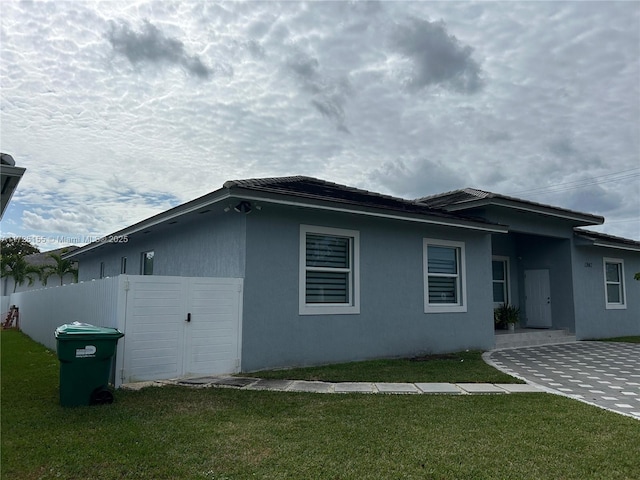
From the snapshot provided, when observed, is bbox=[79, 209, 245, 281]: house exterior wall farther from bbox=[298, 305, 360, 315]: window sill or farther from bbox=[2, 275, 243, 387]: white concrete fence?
bbox=[298, 305, 360, 315]: window sill

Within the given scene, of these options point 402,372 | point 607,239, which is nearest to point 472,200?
point 402,372

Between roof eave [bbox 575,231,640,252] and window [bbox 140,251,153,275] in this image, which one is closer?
window [bbox 140,251,153,275]

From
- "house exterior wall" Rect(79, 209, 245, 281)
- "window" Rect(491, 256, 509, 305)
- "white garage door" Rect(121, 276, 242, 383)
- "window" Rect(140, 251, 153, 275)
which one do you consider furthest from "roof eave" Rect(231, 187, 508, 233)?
"window" Rect(140, 251, 153, 275)

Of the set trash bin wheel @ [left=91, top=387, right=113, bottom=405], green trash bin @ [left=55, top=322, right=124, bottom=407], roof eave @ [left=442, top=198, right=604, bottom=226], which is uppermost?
roof eave @ [left=442, top=198, right=604, bottom=226]

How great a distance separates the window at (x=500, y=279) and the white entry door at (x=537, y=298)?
70cm

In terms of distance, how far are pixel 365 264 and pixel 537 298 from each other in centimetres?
849

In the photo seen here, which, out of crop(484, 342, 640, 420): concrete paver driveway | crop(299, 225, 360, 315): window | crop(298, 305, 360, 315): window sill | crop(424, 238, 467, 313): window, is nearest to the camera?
crop(484, 342, 640, 420): concrete paver driveway

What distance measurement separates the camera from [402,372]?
26.9 ft

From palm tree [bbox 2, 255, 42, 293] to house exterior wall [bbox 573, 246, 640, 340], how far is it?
2979 cm

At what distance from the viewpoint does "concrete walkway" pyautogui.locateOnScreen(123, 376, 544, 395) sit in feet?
22.2

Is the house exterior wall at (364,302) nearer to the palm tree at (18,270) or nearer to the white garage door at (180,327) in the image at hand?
the white garage door at (180,327)

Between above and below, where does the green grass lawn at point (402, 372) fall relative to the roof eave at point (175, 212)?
below

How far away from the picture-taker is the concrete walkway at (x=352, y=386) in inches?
266

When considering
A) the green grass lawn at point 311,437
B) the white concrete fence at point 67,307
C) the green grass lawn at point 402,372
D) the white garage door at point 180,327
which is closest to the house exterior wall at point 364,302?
the white garage door at point 180,327
